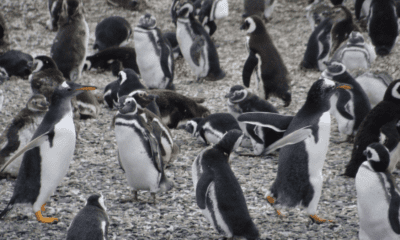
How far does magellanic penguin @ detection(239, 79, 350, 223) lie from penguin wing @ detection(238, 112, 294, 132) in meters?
0.45

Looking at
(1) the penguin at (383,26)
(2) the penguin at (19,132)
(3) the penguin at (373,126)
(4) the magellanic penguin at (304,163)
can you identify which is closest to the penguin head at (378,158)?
(4) the magellanic penguin at (304,163)

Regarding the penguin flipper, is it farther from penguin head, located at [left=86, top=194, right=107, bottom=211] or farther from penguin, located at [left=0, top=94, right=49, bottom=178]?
penguin, located at [left=0, top=94, right=49, bottom=178]

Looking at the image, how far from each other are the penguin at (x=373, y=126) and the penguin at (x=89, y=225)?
2.06m

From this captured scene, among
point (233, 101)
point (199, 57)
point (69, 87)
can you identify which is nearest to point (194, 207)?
point (69, 87)

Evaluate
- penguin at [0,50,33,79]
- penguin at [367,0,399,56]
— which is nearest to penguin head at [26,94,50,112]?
penguin at [0,50,33,79]

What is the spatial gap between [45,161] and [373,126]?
245 cm

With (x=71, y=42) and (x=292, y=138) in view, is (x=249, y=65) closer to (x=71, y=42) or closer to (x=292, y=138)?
(x=71, y=42)

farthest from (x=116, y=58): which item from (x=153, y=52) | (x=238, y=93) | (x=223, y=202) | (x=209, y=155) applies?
(x=223, y=202)

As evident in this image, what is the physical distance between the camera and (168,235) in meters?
2.94

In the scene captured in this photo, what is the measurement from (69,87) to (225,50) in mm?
→ 4482

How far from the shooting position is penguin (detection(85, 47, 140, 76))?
6652 millimetres

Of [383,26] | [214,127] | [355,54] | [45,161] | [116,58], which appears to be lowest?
[116,58]

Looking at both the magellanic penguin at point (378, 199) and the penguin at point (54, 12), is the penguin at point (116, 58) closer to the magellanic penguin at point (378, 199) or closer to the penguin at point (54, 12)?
the penguin at point (54, 12)

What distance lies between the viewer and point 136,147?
3.30 metres
